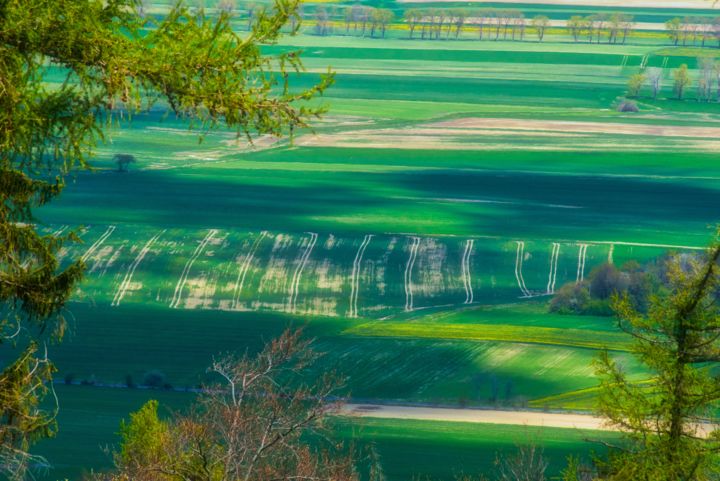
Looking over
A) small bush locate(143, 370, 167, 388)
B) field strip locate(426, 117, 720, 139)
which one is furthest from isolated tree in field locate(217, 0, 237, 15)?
field strip locate(426, 117, 720, 139)

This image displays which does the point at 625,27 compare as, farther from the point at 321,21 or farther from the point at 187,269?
the point at 187,269

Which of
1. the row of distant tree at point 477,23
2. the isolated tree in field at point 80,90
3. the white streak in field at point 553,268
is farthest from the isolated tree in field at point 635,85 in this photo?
the isolated tree in field at point 80,90

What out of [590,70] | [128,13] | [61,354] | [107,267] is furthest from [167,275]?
[590,70]

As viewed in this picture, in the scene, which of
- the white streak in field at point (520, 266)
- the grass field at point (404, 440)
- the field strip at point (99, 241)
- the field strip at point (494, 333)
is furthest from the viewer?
the field strip at point (99, 241)

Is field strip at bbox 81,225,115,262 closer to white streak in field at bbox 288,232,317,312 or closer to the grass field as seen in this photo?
white streak in field at bbox 288,232,317,312

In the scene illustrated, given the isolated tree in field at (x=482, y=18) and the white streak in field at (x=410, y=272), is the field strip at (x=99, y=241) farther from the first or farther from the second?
the isolated tree in field at (x=482, y=18)

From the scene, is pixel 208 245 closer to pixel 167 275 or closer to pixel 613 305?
pixel 167 275
